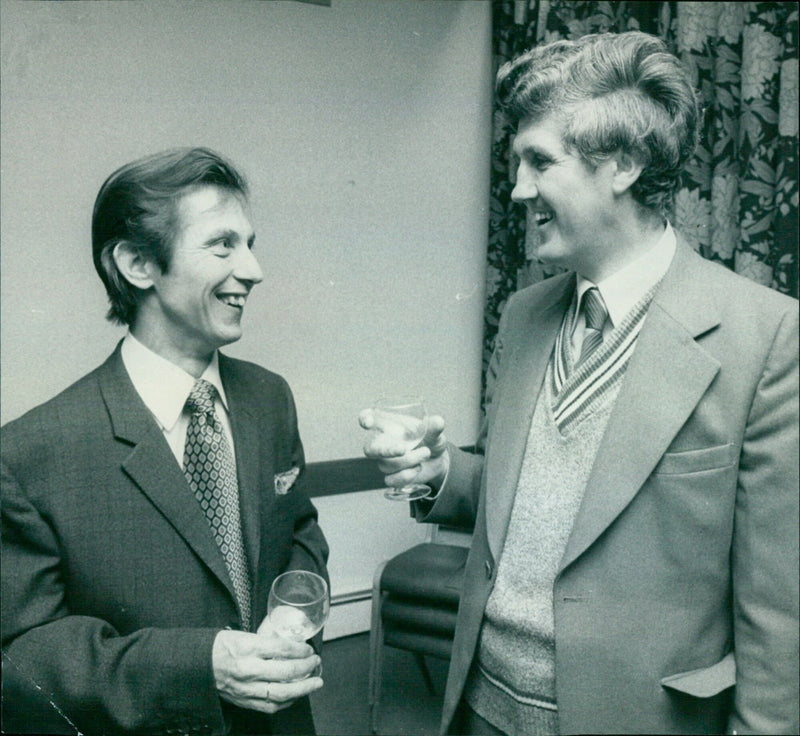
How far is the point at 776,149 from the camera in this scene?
7.06 feet

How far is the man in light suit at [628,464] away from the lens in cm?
109

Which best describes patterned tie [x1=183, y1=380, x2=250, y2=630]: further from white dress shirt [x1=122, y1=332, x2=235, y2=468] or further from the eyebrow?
the eyebrow

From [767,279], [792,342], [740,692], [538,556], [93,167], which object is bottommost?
[740,692]

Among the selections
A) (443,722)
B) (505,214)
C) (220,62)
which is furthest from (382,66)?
(443,722)

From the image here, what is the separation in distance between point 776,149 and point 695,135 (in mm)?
1077

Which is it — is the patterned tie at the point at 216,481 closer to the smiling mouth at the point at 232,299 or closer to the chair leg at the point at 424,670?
the smiling mouth at the point at 232,299

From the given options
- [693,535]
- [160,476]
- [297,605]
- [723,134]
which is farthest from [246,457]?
[723,134]

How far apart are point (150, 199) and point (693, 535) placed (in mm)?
1084

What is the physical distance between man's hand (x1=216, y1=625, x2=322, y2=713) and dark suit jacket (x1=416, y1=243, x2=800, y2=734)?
0.40 metres

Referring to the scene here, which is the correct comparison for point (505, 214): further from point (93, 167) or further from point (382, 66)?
point (93, 167)

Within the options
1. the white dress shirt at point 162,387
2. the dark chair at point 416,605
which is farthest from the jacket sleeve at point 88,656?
the dark chair at point 416,605

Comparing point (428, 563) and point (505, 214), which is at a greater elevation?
point (505, 214)

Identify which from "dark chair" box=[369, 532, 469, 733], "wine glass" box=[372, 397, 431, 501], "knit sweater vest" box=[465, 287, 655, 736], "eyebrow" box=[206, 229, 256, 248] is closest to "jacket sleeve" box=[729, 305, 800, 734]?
"knit sweater vest" box=[465, 287, 655, 736]

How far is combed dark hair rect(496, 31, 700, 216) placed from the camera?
119cm
